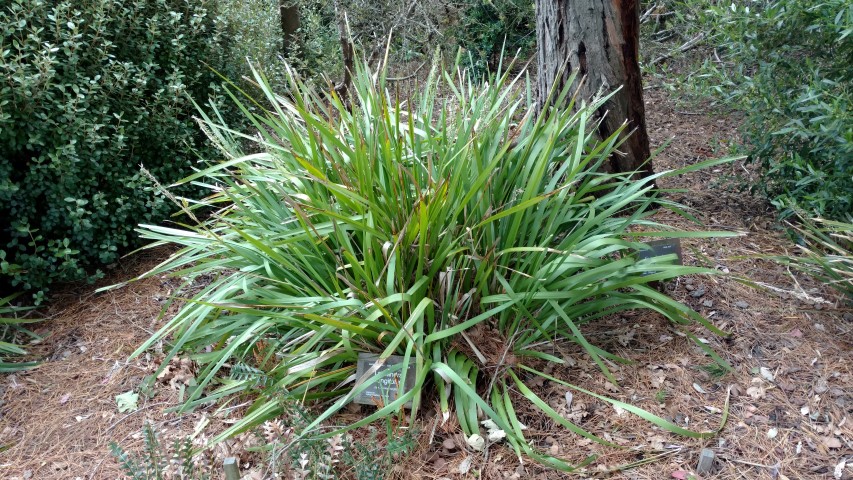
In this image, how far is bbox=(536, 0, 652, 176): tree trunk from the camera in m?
2.93

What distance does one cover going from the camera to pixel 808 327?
2531mm

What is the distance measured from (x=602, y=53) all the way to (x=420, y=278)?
1.45m

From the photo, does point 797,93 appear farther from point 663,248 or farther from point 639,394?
point 639,394

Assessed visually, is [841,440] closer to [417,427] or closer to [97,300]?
[417,427]

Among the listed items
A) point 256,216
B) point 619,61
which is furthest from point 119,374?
point 619,61

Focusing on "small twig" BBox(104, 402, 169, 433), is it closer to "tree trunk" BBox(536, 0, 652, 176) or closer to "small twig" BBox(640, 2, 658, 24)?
"tree trunk" BBox(536, 0, 652, 176)

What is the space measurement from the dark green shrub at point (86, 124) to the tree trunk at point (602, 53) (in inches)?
71.1

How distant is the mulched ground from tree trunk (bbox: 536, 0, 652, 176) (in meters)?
0.62

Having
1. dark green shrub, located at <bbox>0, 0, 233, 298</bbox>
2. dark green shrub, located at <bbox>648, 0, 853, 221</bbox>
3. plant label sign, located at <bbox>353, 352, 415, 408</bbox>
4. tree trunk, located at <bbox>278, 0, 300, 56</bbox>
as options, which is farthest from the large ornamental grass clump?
tree trunk, located at <bbox>278, 0, 300, 56</bbox>

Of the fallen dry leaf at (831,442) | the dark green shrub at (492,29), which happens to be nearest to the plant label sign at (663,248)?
the fallen dry leaf at (831,442)

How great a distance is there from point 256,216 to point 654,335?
5.42 ft

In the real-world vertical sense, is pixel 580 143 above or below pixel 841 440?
above

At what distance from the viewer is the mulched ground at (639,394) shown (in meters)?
2.06

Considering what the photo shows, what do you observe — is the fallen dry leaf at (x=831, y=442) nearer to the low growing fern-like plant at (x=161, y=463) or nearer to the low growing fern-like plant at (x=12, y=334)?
the low growing fern-like plant at (x=161, y=463)
